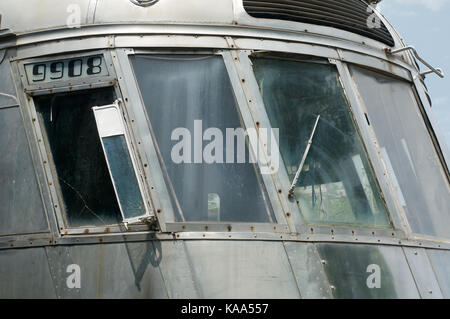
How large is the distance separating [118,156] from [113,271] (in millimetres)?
830

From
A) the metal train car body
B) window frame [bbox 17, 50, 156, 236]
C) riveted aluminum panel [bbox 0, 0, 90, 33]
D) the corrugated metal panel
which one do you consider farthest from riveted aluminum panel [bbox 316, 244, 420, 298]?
riveted aluminum panel [bbox 0, 0, 90, 33]

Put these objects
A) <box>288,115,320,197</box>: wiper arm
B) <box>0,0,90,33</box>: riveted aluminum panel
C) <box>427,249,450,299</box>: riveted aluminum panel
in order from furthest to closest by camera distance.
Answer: <box>0,0,90,33</box>: riveted aluminum panel → <box>427,249,450,299</box>: riveted aluminum panel → <box>288,115,320,197</box>: wiper arm

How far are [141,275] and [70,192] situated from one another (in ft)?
3.17

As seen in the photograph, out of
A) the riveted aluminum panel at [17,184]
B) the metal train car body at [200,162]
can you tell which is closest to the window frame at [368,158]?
the metal train car body at [200,162]

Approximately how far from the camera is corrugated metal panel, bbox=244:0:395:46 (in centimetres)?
561

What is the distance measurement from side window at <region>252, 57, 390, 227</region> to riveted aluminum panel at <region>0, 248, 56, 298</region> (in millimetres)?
1950

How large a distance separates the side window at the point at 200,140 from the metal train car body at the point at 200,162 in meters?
0.01

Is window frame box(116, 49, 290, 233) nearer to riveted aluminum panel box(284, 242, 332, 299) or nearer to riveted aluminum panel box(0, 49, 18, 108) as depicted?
riveted aluminum panel box(284, 242, 332, 299)

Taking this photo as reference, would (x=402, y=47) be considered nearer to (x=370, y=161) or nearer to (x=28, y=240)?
(x=370, y=161)

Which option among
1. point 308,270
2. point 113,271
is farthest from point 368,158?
point 113,271

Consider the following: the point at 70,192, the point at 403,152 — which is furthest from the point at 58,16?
the point at 403,152

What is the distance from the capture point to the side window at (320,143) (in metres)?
5.12

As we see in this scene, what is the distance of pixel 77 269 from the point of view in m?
4.89
